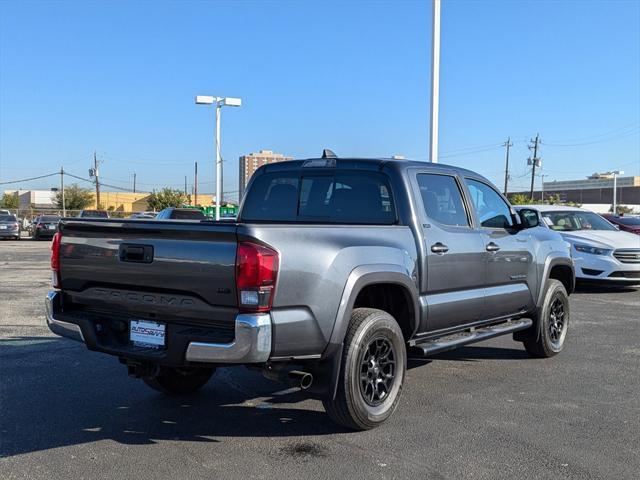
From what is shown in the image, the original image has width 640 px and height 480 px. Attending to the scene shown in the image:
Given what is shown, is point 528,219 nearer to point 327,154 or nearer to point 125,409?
point 327,154

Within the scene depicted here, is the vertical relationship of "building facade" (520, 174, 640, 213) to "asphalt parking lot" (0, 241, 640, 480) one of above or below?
above

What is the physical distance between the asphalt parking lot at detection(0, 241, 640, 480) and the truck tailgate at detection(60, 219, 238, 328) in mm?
910

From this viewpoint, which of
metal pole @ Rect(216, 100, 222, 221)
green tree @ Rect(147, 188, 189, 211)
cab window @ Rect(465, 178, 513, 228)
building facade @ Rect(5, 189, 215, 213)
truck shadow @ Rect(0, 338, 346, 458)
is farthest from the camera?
building facade @ Rect(5, 189, 215, 213)

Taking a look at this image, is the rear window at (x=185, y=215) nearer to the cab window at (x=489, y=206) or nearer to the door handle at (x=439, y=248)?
the cab window at (x=489, y=206)

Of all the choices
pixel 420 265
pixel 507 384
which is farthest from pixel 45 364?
pixel 507 384

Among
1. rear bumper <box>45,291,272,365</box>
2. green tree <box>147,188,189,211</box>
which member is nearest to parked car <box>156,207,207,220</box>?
rear bumper <box>45,291,272,365</box>

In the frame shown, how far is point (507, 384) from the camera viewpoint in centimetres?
595

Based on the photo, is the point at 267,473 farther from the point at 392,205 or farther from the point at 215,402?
the point at 392,205

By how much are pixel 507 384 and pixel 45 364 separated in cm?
464

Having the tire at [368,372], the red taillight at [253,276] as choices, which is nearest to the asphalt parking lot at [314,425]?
the tire at [368,372]

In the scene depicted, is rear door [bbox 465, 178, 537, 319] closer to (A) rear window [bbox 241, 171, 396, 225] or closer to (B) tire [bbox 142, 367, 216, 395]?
(A) rear window [bbox 241, 171, 396, 225]

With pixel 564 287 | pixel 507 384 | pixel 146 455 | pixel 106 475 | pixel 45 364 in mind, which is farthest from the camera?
pixel 564 287

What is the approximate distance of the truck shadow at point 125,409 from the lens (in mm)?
4508

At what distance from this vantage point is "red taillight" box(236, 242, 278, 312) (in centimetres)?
378
